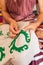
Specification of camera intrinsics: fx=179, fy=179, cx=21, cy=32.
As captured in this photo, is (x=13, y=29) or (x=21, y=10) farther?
(x=21, y=10)

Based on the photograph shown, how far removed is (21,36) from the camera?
0.97 meters

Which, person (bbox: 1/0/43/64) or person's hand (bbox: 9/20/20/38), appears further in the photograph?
person (bbox: 1/0/43/64)

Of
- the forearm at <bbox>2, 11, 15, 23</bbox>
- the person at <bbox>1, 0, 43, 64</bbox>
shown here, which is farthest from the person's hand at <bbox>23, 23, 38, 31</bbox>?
the forearm at <bbox>2, 11, 15, 23</bbox>

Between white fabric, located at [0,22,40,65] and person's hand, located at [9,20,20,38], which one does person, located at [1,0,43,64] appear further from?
white fabric, located at [0,22,40,65]

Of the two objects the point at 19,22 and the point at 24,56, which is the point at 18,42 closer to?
the point at 24,56

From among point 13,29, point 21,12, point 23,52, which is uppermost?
point 21,12

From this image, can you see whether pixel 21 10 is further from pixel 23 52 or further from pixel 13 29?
pixel 23 52

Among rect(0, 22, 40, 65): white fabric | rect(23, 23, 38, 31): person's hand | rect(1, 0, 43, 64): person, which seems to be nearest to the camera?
rect(0, 22, 40, 65): white fabric

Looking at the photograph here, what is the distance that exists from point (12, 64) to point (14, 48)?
8cm

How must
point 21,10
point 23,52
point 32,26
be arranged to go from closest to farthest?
point 23,52 < point 32,26 < point 21,10

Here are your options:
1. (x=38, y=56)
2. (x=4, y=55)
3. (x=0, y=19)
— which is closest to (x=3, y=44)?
(x=4, y=55)

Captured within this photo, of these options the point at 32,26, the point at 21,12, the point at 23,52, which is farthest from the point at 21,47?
the point at 21,12

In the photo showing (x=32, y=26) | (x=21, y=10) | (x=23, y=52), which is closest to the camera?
(x=23, y=52)

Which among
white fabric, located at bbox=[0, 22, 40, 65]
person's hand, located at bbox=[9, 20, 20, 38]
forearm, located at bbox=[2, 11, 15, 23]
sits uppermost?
forearm, located at bbox=[2, 11, 15, 23]
